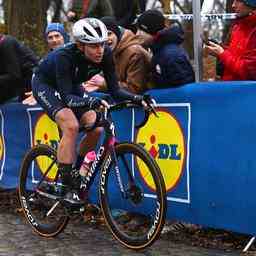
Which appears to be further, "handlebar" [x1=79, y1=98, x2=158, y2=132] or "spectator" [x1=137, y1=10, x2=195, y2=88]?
"spectator" [x1=137, y1=10, x2=195, y2=88]

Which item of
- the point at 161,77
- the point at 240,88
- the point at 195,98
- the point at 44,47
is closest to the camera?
the point at 240,88

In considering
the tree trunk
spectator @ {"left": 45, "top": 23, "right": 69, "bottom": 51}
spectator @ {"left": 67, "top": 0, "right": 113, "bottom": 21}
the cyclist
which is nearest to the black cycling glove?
the cyclist

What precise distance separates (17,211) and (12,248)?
1777mm

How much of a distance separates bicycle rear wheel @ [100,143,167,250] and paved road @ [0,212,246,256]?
0.17 meters

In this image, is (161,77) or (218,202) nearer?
(218,202)

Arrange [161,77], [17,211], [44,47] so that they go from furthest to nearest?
1. [44,47]
2. [17,211]
3. [161,77]

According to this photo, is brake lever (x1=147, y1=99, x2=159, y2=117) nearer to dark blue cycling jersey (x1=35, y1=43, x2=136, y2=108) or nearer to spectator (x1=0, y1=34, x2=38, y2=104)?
dark blue cycling jersey (x1=35, y1=43, x2=136, y2=108)

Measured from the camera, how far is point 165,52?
6480mm

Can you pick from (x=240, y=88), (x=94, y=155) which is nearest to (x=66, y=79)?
(x=94, y=155)

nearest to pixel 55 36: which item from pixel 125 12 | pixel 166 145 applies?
pixel 125 12

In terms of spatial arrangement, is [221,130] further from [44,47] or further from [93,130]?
[44,47]

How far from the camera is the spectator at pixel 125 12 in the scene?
33.0ft

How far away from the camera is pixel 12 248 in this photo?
6.25 meters

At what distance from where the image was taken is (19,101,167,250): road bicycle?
5777mm
